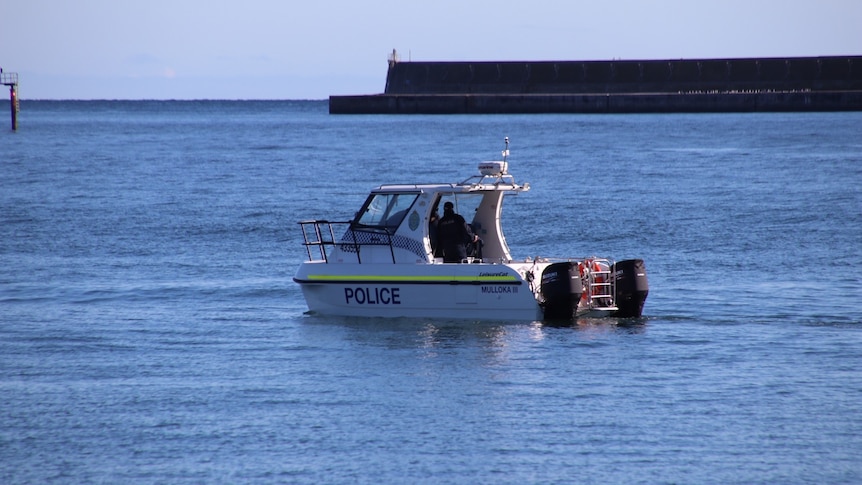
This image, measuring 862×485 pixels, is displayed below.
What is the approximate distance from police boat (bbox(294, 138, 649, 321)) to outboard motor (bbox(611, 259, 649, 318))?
0.05 feet

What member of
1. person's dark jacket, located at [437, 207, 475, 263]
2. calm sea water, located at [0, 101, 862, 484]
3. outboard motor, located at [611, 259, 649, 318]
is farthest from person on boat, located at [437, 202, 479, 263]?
outboard motor, located at [611, 259, 649, 318]

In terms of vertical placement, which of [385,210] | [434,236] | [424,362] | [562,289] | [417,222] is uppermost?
[385,210]

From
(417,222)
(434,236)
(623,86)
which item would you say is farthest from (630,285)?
(623,86)

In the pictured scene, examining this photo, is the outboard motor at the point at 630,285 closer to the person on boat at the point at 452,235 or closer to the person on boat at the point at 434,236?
the person on boat at the point at 452,235

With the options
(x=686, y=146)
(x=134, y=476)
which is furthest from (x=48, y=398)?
(x=686, y=146)

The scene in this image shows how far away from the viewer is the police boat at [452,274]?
18844 millimetres

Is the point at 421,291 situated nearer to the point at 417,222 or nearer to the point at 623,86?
the point at 417,222

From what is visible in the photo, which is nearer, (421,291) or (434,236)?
(421,291)

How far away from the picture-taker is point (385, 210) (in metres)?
20.0

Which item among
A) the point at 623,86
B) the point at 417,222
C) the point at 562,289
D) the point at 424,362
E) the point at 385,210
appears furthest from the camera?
the point at 623,86

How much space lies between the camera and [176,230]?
33969 millimetres

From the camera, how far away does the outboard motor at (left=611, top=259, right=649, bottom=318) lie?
19156mm

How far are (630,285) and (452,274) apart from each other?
2846 mm

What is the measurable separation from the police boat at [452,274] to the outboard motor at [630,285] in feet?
0.05
